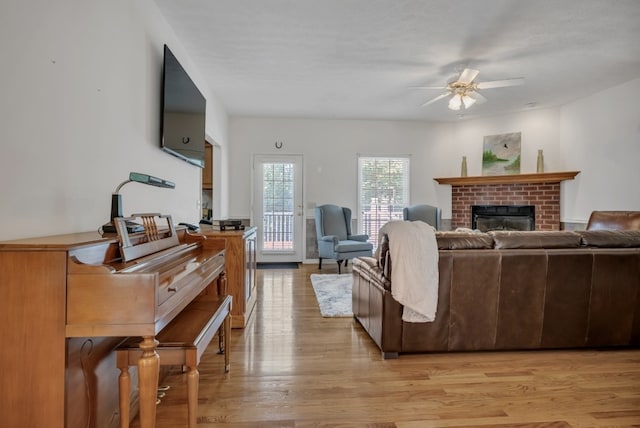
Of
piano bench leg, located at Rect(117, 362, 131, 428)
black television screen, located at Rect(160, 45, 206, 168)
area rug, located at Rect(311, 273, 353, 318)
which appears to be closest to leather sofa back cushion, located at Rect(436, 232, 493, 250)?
area rug, located at Rect(311, 273, 353, 318)

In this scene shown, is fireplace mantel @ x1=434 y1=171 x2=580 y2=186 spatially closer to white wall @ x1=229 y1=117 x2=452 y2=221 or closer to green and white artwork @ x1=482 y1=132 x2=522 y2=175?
green and white artwork @ x1=482 y1=132 x2=522 y2=175

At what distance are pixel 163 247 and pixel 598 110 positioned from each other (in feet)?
19.1

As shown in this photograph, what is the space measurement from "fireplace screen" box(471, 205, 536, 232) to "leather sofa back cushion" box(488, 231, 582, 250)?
3.68 m

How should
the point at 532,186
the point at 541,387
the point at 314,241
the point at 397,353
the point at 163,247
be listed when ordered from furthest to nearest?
the point at 314,241 → the point at 532,186 → the point at 397,353 → the point at 541,387 → the point at 163,247

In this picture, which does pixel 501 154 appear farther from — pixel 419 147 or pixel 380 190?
pixel 380 190

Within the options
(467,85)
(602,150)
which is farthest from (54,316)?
(602,150)

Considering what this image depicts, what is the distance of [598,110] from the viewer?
4.83 metres

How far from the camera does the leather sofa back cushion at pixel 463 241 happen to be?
92.7 inches

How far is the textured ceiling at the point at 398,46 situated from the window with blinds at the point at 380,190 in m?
1.44

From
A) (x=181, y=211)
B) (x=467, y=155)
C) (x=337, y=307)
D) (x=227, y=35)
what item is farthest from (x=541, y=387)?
(x=467, y=155)

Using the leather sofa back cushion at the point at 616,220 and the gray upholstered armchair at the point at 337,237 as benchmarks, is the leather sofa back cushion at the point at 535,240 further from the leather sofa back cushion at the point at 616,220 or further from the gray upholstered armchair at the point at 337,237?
the gray upholstered armchair at the point at 337,237

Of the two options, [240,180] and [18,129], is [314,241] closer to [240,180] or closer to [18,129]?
[240,180]

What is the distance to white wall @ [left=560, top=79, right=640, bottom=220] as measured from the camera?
434 cm

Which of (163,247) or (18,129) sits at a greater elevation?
(18,129)
